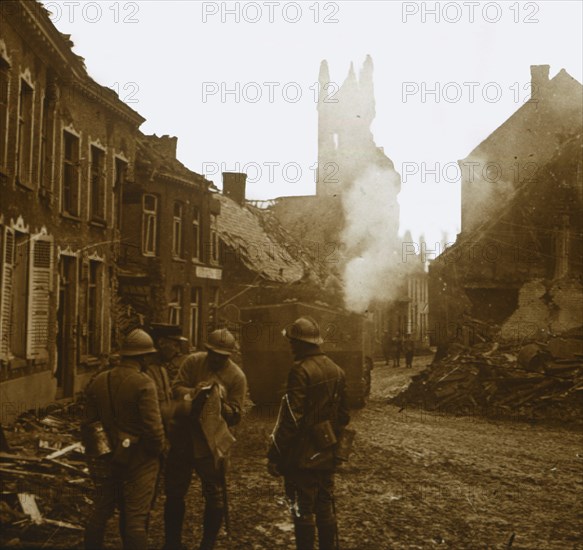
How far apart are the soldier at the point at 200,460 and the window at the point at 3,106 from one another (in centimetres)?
780

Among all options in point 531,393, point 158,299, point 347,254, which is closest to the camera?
point 531,393

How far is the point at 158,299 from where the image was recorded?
22.1 metres

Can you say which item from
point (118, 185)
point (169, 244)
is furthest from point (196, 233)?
point (118, 185)

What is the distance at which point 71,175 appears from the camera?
17.8 m

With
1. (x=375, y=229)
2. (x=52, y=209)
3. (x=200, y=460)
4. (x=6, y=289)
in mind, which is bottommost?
(x=200, y=460)

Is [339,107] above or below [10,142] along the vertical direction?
above

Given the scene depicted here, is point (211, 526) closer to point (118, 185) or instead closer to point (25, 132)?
point (25, 132)

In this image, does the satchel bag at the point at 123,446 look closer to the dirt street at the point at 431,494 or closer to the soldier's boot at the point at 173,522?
the soldier's boot at the point at 173,522

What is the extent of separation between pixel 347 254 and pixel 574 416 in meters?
44.3

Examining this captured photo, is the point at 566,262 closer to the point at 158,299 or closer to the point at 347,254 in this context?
the point at 158,299

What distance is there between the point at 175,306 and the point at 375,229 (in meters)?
41.1

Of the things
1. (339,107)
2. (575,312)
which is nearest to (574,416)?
(575,312)

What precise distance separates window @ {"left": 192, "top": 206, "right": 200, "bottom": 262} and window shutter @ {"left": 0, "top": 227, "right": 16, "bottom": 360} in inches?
612

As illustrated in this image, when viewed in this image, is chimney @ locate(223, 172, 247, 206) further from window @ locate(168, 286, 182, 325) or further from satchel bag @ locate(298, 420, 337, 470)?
satchel bag @ locate(298, 420, 337, 470)
